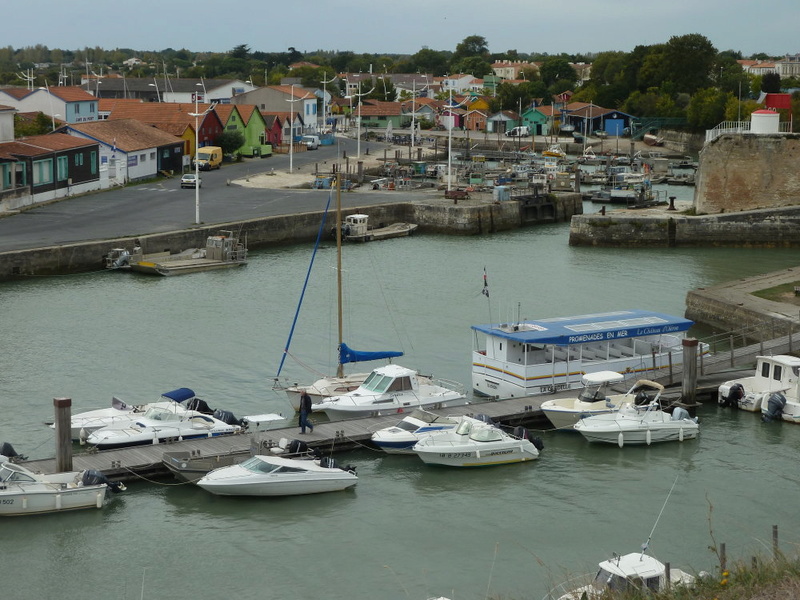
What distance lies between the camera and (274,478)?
20.7m

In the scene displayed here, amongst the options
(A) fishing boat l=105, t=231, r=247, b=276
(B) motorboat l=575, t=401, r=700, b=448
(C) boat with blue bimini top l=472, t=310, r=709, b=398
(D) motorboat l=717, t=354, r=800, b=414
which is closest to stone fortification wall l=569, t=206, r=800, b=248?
(A) fishing boat l=105, t=231, r=247, b=276

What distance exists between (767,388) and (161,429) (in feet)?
42.7

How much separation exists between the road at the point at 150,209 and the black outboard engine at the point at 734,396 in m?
24.1

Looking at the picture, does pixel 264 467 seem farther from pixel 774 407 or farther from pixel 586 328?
pixel 774 407

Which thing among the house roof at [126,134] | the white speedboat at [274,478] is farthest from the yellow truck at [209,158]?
the white speedboat at [274,478]

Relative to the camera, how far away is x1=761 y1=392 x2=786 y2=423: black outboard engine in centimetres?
2514

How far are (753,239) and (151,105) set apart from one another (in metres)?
37.9

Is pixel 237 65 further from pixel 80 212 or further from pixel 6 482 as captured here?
pixel 6 482

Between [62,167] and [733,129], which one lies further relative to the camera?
[733,129]

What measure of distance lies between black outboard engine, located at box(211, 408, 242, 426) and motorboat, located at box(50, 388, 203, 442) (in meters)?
0.42

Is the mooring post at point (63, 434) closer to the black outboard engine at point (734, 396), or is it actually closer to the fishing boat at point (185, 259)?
the black outboard engine at point (734, 396)

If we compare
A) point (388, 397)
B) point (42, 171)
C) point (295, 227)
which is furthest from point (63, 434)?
point (42, 171)

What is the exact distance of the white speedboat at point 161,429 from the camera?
22594 mm

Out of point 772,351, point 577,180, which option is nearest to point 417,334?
point 772,351
